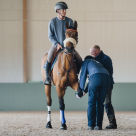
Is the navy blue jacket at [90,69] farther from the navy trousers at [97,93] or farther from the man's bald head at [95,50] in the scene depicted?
the man's bald head at [95,50]

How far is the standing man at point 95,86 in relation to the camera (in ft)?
15.2

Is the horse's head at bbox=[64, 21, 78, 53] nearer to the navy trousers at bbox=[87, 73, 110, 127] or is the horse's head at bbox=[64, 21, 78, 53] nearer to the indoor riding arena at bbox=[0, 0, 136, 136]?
the navy trousers at bbox=[87, 73, 110, 127]

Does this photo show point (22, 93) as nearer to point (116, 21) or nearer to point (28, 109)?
point (28, 109)

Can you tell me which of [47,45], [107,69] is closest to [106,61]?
[107,69]

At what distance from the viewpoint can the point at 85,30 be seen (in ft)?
30.7

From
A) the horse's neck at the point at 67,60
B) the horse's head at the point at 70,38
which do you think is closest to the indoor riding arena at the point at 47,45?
the horse's neck at the point at 67,60

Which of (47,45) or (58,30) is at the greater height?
(47,45)

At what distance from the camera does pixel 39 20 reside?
931 cm

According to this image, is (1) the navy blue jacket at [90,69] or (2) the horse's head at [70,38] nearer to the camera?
(2) the horse's head at [70,38]

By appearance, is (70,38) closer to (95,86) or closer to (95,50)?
(95,50)

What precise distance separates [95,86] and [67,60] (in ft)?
2.40

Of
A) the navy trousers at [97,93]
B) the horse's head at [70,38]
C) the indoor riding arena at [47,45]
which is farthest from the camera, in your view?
the indoor riding arena at [47,45]

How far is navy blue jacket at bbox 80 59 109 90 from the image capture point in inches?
184

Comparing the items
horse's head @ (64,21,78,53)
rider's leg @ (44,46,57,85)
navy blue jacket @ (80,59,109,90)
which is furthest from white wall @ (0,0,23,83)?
navy blue jacket @ (80,59,109,90)
